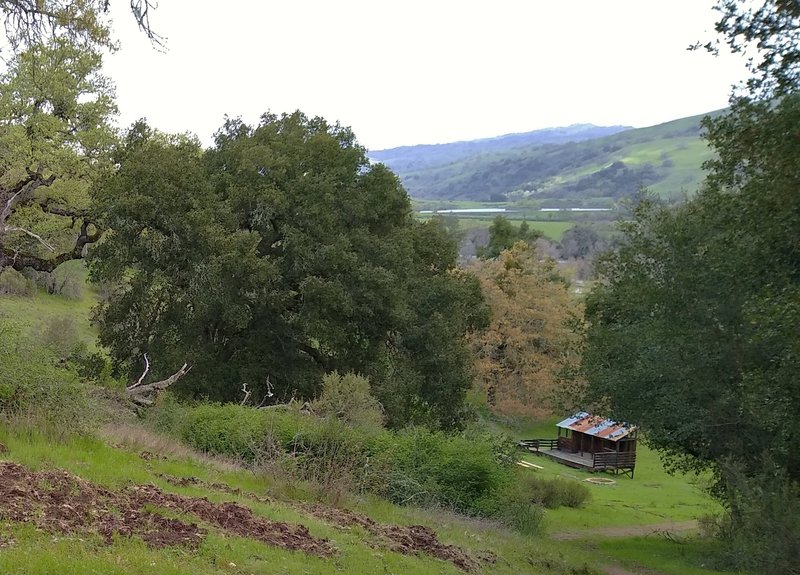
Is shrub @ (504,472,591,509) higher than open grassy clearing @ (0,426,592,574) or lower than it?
lower

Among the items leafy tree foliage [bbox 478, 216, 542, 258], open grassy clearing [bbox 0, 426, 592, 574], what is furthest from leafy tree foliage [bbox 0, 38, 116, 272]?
leafy tree foliage [bbox 478, 216, 542, 258]

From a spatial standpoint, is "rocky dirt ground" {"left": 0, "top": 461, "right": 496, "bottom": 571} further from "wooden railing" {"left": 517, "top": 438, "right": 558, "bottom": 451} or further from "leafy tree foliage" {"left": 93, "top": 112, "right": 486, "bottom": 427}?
"wooden railing" {"left": 517, "top": 438, "right": 558, "bottom": 451}

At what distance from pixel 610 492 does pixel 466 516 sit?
23.3 meters

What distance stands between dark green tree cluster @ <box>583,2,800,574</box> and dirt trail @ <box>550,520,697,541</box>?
4.05 metres

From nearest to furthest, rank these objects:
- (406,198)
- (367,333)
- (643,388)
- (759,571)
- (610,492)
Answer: (759,571) → (643,388) → (367,333) → (406,198) → (610,492)

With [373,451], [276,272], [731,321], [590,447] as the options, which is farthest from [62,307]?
[731,321]

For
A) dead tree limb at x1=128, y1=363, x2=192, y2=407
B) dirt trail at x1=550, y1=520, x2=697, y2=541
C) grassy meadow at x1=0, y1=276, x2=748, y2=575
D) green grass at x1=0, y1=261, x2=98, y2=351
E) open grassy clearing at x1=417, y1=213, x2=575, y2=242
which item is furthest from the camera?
open grassy clearing at x1=417, y1=213, x2=575, y2=242

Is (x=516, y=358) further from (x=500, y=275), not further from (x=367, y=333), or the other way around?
(x=367, y=333)

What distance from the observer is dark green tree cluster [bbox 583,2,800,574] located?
9367mm

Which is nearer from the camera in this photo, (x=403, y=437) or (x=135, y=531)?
(x=135, y=531)

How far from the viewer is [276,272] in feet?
69.2

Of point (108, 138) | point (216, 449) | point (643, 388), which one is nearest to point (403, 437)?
point (216, 449)

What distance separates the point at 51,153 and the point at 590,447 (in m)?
36.5

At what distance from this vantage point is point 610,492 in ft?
118
